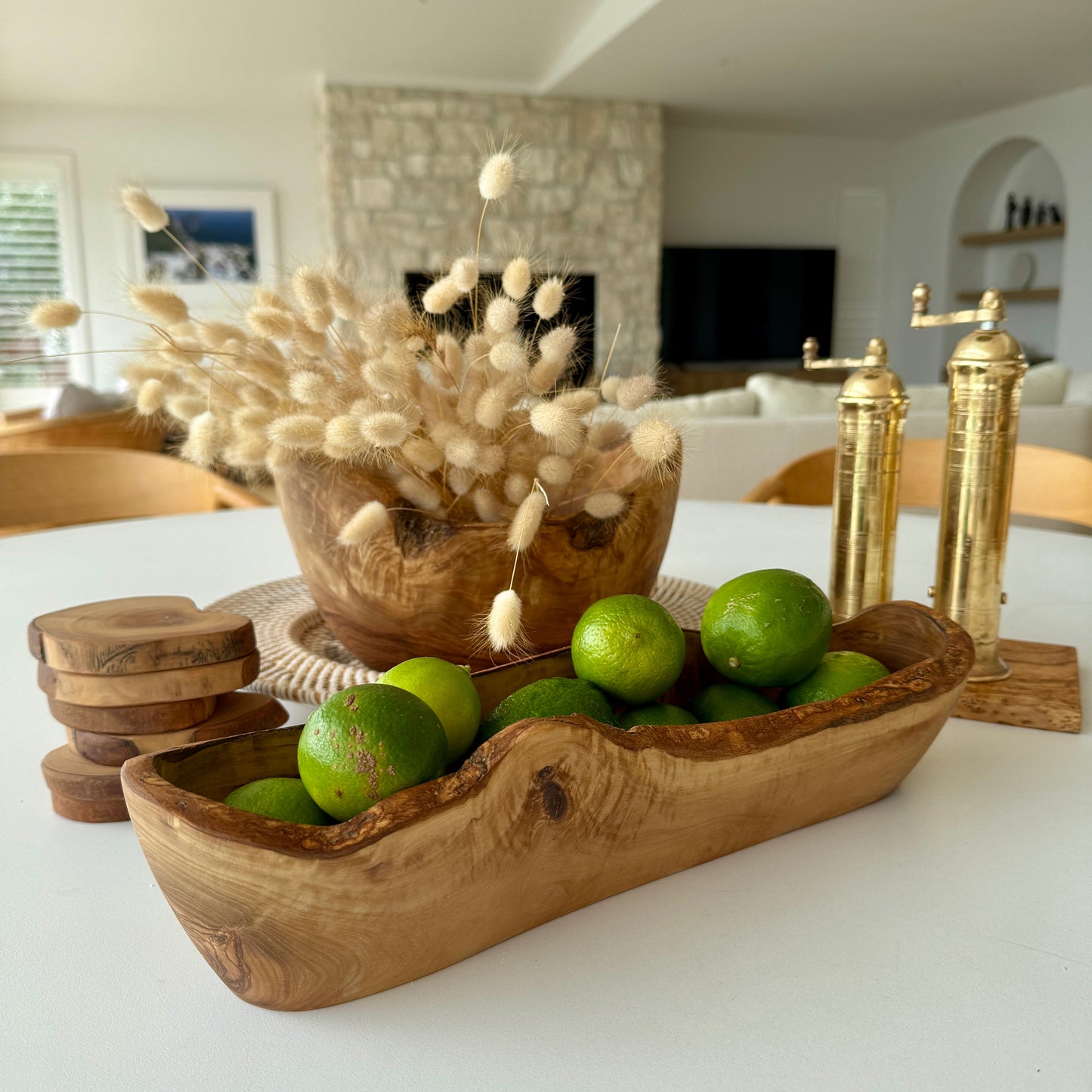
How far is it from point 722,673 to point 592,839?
153 millimetres

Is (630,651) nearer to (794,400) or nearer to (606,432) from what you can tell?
(606,432)

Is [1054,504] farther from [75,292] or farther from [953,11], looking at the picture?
[75,292]

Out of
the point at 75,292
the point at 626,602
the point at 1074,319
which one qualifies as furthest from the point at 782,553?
the point at 75,292

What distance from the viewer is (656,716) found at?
505 mm

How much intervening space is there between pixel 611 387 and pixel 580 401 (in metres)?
0.04

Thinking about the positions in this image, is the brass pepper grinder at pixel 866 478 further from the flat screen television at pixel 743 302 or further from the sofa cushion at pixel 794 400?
the flat screen television at pixel 743 302

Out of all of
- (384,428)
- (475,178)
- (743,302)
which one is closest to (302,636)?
(384,428)

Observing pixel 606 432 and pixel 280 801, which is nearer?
pixel 280 801

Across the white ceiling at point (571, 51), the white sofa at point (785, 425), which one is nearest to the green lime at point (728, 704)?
the white sofa at point (785, 425)

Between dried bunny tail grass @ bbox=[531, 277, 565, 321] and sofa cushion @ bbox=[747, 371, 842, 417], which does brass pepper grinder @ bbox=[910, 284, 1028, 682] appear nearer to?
dried bunny tail grass @ bbox=[531, 277, 565, 321]

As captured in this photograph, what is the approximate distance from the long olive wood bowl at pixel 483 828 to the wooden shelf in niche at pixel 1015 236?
756 cm

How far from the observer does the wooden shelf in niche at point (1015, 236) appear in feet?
23.0

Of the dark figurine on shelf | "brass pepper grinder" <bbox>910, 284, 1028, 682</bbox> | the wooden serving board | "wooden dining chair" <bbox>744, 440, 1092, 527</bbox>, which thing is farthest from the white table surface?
the dark figurine on shelf

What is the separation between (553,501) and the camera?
69 centimetres
